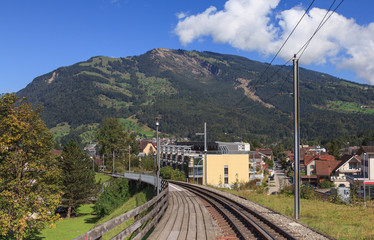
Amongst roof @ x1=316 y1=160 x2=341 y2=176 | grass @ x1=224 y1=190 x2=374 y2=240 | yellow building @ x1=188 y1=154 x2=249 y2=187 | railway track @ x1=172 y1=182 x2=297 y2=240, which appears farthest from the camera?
roof @ x1=316 y1=160 x2=341 y2=176

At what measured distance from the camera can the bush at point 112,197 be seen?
135 ft

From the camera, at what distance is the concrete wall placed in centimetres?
5706

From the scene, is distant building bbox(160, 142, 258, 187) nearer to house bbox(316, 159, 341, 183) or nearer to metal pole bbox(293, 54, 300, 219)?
house bbox(316, 159, 341, 183)

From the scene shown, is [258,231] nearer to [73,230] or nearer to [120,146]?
[73,230]

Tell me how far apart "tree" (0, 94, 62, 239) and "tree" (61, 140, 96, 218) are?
71.2 feet

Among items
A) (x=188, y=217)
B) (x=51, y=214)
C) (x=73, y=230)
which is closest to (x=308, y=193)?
(x=188, y=217)

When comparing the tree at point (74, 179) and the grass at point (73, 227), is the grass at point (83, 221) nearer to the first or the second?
the grass at point (73, 227)

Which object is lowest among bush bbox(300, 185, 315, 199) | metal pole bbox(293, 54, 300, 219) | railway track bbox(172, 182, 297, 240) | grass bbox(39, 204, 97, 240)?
grass bbox(39, 204, 97, 240)

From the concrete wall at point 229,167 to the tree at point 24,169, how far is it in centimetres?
3532

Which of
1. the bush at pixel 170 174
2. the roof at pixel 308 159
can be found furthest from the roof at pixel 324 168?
the bush at pixel 170 174

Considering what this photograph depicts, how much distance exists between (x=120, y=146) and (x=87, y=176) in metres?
41.0

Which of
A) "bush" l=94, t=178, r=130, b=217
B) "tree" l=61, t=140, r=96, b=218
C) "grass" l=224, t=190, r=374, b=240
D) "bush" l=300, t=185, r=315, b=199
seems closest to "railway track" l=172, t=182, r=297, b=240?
"grass" l=224, t=190, r=374, b=240

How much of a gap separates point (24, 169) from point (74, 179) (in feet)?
78.5

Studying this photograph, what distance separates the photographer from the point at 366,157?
155ft
